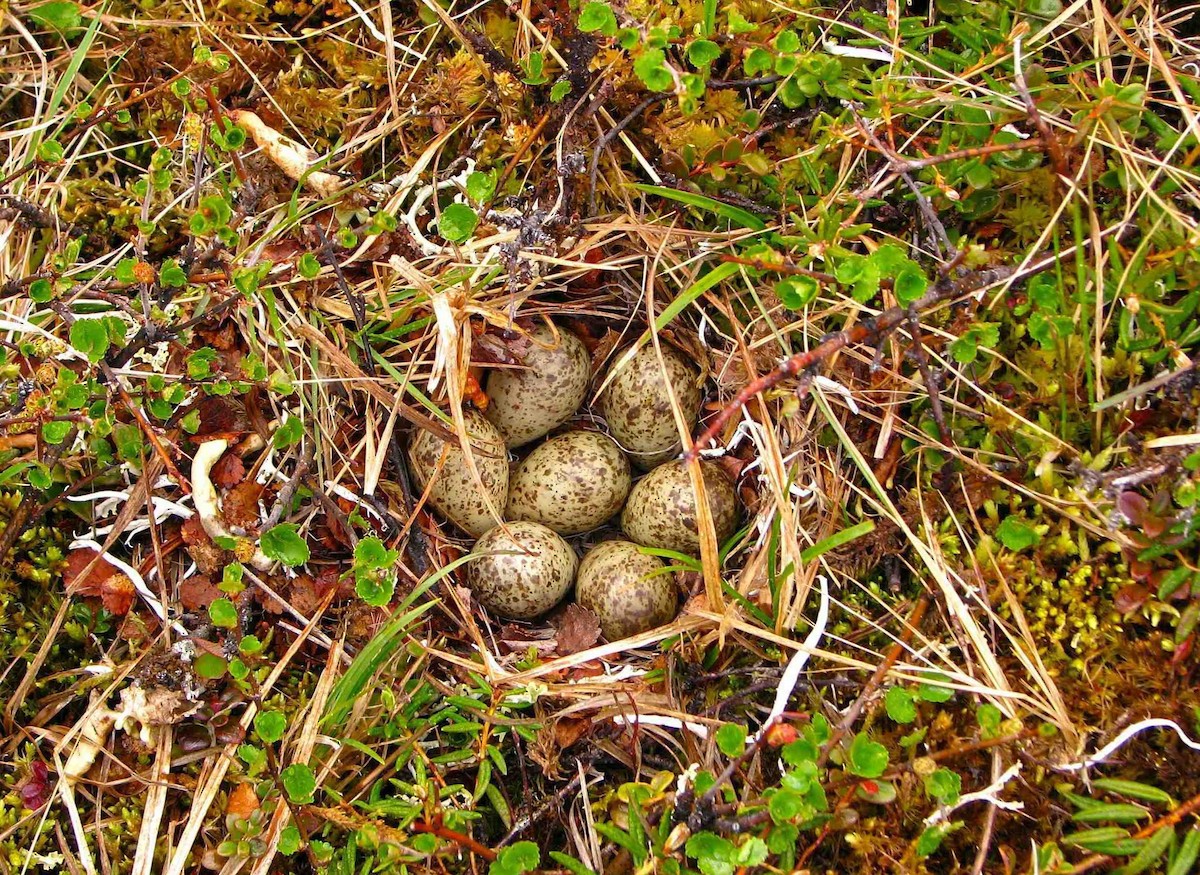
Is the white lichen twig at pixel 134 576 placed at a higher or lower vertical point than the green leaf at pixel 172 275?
lower

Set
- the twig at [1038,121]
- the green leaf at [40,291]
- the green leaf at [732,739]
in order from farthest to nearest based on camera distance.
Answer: the green leaf at [40,291] < the twig at [1038,121] < the green leaf at [732,739]

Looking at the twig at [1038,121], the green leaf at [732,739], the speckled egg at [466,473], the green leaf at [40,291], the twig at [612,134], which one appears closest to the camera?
the green leaf at [732,739]

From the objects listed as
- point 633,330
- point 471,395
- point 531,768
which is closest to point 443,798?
point 531,768

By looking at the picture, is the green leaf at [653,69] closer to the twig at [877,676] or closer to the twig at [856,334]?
the twig at [856,334]

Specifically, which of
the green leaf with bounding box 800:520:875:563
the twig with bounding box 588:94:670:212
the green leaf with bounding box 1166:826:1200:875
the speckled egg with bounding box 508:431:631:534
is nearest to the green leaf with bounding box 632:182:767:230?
the twig with bounding box 588:94:670:212

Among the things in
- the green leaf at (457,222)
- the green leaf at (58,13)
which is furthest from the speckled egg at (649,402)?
the green leaf at (58,13)

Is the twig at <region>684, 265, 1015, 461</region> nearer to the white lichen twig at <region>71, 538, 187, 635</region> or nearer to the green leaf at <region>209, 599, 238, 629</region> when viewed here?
the green leaf at <region>209, 599, 238, 629</region>

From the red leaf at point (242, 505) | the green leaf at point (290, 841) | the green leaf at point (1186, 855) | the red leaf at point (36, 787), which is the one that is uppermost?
the red leaf at point (242, 505)
